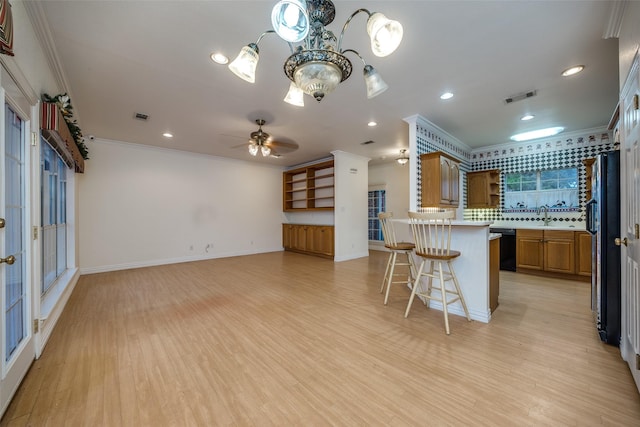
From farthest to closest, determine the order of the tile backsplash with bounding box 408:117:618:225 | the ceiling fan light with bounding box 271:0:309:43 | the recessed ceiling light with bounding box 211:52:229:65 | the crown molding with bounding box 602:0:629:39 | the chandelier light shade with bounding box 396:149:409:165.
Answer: the chandelier light shade with bounding box 396:149:409:165
the tile backsplash with bounding box 408:117:618:225
the recessed ceiling light with bounding box 211:52:229:65
the crown molding with bounding box 602:0:629:39
the ceiling fan light with bounding box 271:0:309:43

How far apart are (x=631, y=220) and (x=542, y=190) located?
3986 mm

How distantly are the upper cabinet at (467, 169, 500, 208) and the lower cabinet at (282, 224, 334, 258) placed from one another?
10.5 feet

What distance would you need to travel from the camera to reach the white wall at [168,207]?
4949mm

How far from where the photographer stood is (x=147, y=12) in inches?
74.0

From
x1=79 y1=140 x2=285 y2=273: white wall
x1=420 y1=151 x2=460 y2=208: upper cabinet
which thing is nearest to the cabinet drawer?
x1=420 y1=151 x2=460 y2=208: upper cabinet

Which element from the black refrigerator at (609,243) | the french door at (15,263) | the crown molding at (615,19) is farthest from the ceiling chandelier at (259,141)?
the black refrigerator at (609,243)

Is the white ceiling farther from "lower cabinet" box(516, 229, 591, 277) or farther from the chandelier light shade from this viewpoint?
"lower cabinet" box(516, 229, 591, 277)

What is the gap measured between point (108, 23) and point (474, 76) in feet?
11.3

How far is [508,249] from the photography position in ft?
15.6

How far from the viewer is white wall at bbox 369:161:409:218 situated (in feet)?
23.7

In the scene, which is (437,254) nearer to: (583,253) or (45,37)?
(583,253)

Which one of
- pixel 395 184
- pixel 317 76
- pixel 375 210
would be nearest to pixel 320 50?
pixel 317 76

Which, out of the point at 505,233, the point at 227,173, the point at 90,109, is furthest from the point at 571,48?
the point at 227,173

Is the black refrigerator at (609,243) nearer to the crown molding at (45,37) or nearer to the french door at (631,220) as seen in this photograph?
the french door at (631,220)
